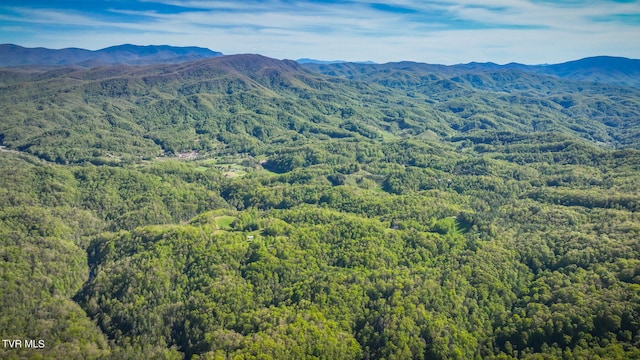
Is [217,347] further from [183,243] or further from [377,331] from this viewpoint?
[183,243]

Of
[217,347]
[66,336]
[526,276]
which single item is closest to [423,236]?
[526,276]

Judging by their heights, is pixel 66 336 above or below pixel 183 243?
below

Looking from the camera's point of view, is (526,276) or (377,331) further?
(526,276)

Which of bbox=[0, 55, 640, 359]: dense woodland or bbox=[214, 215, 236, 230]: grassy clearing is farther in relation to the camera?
bbox=[214, 215, 236, 230]: grassy clearing

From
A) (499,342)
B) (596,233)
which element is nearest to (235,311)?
(499,342)

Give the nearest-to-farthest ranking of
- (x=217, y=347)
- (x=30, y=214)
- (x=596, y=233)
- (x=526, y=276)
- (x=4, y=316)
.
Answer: (x=217, y=347)
(x=4, y=316)
(x=526, y=276)
(x=596, y=233)
(x=30, y=214)

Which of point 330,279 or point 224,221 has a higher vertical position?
point 224,221

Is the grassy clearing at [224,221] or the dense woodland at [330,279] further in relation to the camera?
the grassy clearing at [224,221]

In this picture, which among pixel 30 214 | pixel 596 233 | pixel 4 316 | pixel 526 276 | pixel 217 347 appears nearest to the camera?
pixel 217 347

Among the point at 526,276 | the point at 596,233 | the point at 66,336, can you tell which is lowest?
the point at 66,336

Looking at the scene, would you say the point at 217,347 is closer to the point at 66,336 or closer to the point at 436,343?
the point at 66,336

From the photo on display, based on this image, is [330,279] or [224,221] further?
[224,221]
